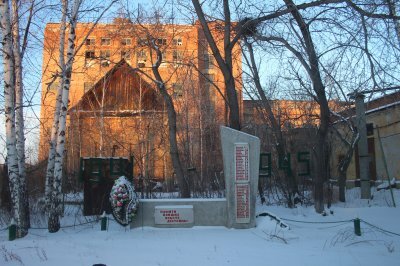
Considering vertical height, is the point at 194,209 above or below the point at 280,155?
below

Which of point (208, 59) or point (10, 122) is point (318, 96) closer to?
point (10, 122)

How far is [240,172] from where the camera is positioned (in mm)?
11711

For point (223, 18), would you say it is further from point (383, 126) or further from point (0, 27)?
point (383, 126)

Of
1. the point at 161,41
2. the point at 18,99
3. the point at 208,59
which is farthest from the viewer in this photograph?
the point at 208,59

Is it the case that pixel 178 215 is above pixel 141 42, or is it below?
below

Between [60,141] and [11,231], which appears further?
[60,141]

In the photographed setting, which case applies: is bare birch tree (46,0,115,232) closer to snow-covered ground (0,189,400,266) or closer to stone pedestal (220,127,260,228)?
snow-covered ground (0,189,400,266)

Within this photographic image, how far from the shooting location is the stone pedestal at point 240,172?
38.0 feet

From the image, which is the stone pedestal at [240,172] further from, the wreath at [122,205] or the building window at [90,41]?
the building window at [90,41]

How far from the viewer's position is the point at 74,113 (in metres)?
37.3

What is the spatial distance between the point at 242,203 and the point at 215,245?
2309mm

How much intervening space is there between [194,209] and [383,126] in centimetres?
1587

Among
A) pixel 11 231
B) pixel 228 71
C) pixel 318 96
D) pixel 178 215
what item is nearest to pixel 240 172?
pixel 178 215

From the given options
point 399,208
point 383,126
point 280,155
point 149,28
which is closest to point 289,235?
point 399,208
